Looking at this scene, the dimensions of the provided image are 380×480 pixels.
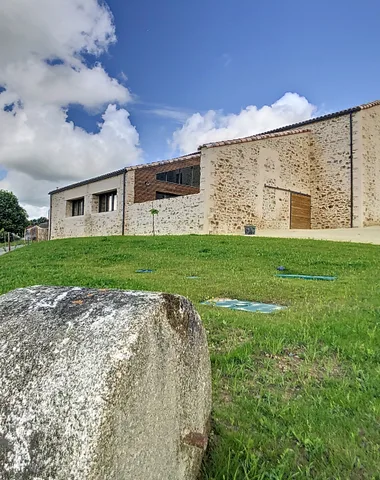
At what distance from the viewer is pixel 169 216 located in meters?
20.6

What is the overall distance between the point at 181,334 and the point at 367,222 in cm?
2337

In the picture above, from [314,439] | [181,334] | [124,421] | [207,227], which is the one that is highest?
[207,227]

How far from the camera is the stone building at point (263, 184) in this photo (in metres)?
19.5

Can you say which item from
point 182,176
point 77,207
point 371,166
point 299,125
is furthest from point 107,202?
point 371,166

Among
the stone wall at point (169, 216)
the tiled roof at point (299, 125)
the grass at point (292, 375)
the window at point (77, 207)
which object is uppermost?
the tiled roof at point (299, 125)

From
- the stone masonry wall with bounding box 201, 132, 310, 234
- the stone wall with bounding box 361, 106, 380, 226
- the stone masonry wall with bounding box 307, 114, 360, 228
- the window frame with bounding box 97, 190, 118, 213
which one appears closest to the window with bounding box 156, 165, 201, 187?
the stone masonry wall with bounding box 201, 132, 310, 234

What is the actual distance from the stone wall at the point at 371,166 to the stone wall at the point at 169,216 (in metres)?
10.7

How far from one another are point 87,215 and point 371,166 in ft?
65.1

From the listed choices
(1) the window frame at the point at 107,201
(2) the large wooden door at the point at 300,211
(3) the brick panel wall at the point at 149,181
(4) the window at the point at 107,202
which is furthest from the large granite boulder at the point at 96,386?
(4) the window at the point at 107,202

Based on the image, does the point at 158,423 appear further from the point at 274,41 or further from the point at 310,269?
the point at 274,41

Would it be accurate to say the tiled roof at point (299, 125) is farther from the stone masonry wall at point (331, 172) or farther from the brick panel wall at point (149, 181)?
the brick panel wall at point (149, 181)

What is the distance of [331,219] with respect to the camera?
23109 millimetres

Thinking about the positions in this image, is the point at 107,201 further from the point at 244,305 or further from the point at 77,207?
the point at 244,305

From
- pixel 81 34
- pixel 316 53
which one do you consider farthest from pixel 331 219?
pixel 81 34
